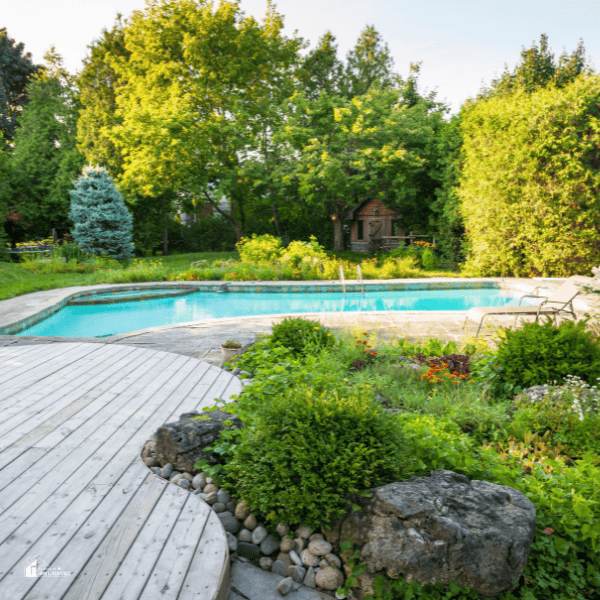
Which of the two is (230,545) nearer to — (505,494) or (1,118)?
(505,494)

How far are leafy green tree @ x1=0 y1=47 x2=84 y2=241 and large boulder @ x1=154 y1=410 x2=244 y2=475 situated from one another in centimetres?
2035

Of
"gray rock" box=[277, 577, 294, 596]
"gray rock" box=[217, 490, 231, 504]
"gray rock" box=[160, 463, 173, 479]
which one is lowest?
"gray rock" box=[277, 577, 294, 596]

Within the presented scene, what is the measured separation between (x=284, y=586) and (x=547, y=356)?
2962 millimetres

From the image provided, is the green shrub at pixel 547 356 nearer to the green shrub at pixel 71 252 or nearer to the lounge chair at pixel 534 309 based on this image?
the lounge chair at pixel 534 309

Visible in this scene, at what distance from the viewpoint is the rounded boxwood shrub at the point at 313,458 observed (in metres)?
2.00

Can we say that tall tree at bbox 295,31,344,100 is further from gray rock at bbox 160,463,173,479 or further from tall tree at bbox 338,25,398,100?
gray rock at bbox 160,463,173,479

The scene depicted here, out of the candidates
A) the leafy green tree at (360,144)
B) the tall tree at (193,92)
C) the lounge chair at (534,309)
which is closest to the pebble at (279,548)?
the lounge chair at (534,309)

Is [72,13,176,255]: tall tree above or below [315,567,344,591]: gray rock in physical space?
above

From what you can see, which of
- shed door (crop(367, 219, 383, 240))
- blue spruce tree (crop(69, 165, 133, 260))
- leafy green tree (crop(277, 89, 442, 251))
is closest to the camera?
leafy green tree (crop(277, 89, 442, 251))

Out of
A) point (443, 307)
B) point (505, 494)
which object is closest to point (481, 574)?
point (505, 494)

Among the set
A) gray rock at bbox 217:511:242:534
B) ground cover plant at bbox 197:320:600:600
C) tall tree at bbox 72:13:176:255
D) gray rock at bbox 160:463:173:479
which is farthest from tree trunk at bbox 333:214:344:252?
gray rock at bbox 217:511:242:534

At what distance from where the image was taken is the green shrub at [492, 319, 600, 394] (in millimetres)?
3609

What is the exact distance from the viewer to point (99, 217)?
16.5 m

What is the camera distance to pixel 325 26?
69.7 feet
